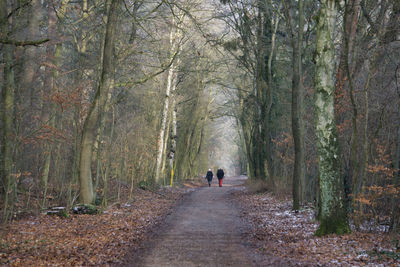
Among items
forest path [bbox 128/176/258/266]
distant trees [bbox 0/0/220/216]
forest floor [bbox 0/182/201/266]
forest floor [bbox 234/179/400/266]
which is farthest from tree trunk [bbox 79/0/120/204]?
forest floor [bbox 234/179/400/266]

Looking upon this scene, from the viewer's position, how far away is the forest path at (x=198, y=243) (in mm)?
7508

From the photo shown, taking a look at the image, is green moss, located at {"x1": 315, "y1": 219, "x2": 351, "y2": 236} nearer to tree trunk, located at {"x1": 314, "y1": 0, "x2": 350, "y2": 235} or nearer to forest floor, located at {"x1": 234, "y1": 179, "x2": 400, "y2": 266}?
tree trunk, located at {"x1": 314, "y1": 0, "x2": 350, "y2": 235}

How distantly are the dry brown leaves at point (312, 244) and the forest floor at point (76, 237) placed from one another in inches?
128

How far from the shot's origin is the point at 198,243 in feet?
30.2

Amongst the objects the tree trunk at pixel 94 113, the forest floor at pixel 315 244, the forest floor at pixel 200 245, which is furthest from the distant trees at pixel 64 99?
the forest floor at pixel 315 244

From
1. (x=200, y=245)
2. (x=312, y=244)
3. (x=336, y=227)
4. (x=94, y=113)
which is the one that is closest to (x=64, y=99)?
(x=94, y=113)

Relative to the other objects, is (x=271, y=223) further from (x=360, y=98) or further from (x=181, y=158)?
(x=181, y=158)

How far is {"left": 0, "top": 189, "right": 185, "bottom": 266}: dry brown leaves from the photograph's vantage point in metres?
7.63

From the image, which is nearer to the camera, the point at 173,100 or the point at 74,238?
the point at 74,238

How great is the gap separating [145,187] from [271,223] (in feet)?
39.5

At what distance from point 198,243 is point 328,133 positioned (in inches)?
162

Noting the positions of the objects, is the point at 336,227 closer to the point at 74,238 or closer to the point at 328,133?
the point at 328,133

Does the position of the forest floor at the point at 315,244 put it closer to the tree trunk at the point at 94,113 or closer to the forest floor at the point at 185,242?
the forest floor at the point at 185,242

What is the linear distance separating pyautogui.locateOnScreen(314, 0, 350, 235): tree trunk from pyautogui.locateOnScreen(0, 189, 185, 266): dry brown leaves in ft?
15.6
